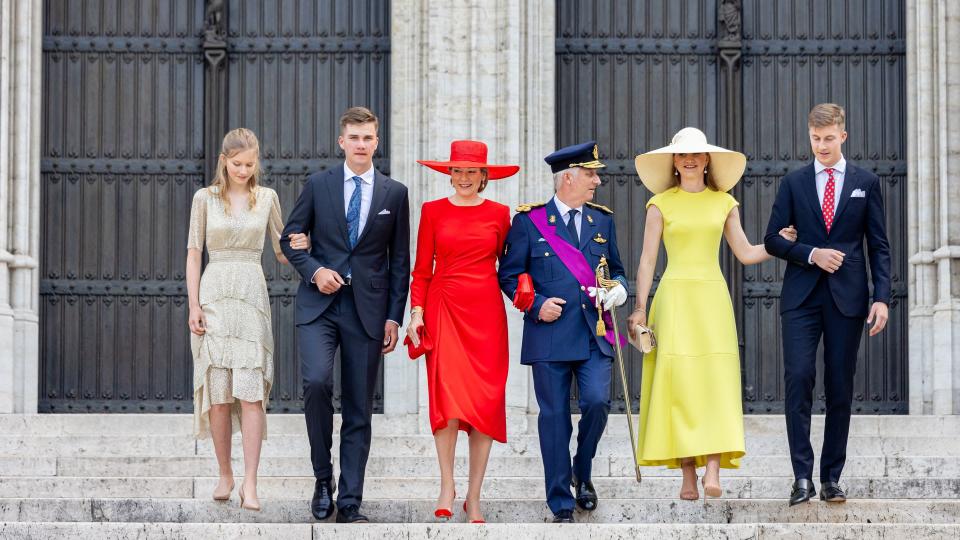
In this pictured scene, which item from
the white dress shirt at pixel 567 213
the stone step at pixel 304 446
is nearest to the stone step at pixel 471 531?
the white dress shirt at pixel 567 213

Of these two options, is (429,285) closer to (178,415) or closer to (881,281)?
(881,281)

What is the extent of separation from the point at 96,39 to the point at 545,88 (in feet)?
11.8

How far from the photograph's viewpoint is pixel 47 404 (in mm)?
13664

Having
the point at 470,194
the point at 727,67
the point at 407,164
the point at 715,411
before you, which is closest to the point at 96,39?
the point at 407,164

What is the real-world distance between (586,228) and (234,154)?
6.04 feet

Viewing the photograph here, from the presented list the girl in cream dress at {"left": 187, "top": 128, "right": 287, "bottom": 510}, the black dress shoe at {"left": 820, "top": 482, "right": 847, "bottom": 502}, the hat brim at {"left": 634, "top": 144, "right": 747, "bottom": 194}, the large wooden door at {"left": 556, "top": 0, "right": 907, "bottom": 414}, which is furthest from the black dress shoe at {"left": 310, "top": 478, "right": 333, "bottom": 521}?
the large wooden door at {"left": 556, "top": 0, "right": 907, "bottom": 414}

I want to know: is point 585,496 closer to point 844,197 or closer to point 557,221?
point 557,221

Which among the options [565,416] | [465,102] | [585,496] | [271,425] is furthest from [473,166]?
[465,102]

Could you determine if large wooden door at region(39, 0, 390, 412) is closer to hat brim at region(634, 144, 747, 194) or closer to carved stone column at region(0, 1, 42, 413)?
carved stone column at region(0, 1, 42, 413)

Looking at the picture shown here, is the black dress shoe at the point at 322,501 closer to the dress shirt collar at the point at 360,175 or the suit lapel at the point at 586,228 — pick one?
the dress shirt collar at the point at 360,175

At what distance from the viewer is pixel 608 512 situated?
9.09 m

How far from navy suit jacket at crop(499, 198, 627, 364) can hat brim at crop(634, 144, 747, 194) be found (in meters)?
0.35

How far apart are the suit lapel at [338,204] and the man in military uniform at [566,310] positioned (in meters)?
0.83

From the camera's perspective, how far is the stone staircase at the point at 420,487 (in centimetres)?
830
